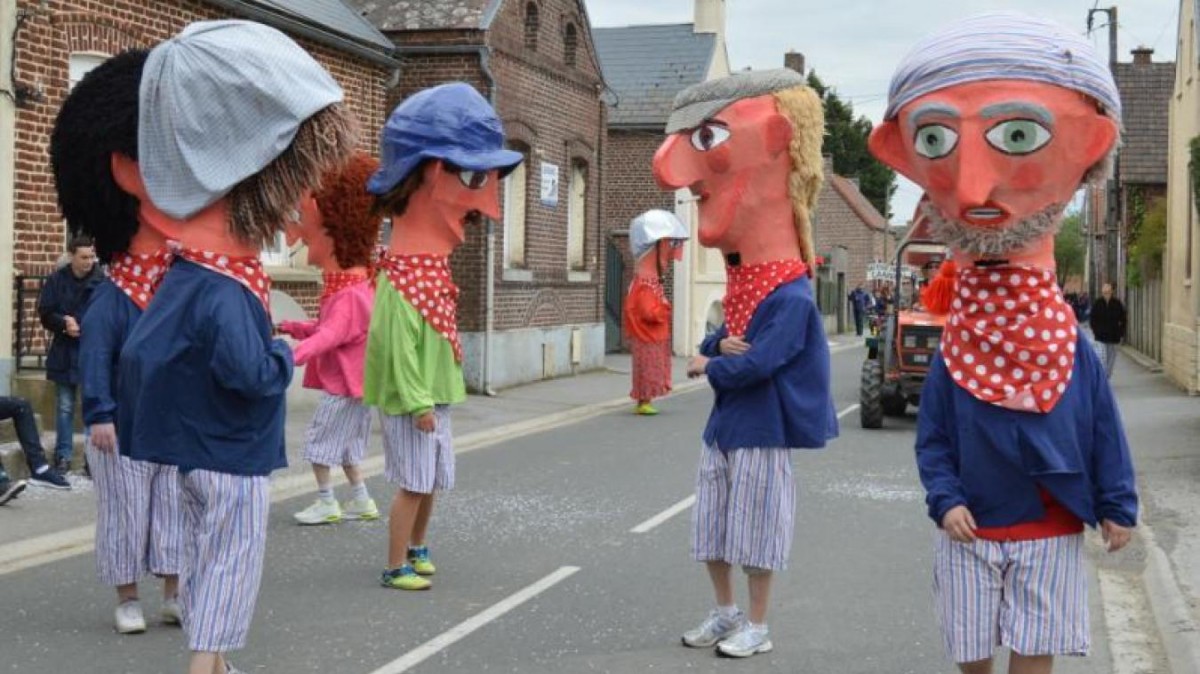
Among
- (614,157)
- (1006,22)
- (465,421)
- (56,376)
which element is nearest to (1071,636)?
(1006,22)

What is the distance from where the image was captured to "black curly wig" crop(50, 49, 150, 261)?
5637 mm

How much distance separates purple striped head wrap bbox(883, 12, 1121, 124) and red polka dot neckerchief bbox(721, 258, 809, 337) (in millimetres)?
1797

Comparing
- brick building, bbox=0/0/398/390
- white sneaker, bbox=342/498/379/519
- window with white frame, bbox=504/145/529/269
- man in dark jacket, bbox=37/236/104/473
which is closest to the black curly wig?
white sneaker, bbox=342/498/379/519

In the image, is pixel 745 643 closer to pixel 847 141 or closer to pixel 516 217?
pixel 516 217

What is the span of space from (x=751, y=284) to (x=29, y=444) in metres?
6.16

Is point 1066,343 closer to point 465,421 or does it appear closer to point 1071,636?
point 1071,636

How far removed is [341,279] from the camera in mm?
8375

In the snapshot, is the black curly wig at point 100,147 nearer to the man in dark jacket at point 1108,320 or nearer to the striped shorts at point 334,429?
the striped shorts at point 334,429

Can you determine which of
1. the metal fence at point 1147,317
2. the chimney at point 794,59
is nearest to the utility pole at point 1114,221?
the metal fence at point 1147,317

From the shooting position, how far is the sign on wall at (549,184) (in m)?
21.8

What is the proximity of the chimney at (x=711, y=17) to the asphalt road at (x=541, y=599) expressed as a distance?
2354 centimetres

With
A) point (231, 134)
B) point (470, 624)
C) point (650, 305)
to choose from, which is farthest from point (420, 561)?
point (650, 305)

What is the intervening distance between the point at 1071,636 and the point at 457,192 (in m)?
4.12

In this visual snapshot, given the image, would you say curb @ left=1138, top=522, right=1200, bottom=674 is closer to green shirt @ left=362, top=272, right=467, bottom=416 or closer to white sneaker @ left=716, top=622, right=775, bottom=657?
white sneaker @ left=716, top=622, right=775, bottom=657
